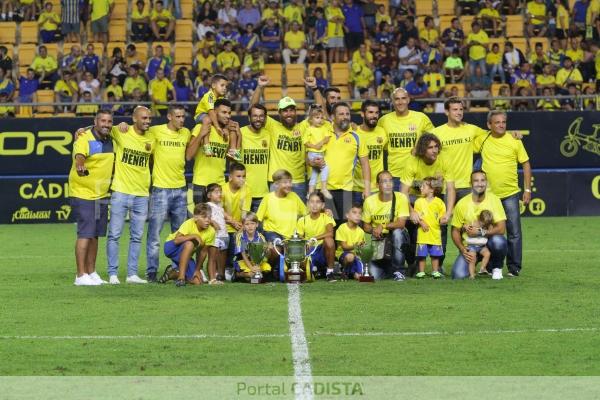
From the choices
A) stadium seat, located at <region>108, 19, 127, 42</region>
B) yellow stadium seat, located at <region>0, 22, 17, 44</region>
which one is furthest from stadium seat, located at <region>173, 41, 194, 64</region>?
yellow stadium seat, located at <region>0, 22, 17, 44</region>

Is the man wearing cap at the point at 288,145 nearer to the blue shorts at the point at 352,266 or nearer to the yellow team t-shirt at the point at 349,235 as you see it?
the yellow team t-shirt at the point at 349,235

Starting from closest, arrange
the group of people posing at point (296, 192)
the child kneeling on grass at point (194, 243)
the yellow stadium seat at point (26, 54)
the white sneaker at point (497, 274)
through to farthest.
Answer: the child kneeling on grass at point (194, 243) → the group of people posing at point (296, 192) → the white sneaker at point (497, 274) → the yellow stadium seat at point (26, 54)

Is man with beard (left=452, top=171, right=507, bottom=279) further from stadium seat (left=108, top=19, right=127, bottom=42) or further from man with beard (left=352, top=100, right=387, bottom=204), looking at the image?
stadium seat (left=108, top=19, right=127, bottom=42)

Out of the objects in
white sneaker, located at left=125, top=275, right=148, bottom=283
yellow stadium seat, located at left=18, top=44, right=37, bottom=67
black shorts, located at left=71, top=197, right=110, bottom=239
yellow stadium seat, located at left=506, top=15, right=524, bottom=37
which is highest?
yellow stadium seat, located at left=506, top=15, right=524, bottom=37

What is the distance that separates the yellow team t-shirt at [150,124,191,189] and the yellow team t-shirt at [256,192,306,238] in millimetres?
1028

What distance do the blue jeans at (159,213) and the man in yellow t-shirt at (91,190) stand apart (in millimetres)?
556

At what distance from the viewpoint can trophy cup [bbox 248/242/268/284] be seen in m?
14.6

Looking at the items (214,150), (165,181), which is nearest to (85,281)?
(165,181)

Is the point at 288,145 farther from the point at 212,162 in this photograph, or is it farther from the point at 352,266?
the point at 352,266

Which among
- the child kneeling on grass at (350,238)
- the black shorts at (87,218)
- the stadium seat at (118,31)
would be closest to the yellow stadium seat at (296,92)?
the stadium seat at (118,31)

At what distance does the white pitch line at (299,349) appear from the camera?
352 inches

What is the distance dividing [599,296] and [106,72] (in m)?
15.4

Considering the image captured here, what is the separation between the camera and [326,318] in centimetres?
→ 1217
